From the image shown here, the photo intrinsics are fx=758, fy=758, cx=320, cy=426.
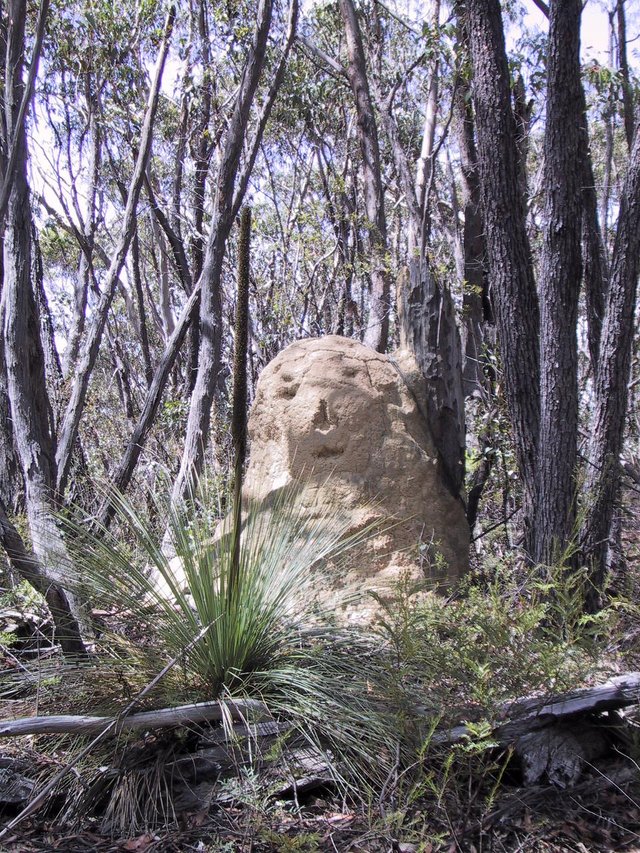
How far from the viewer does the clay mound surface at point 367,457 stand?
15.0ft

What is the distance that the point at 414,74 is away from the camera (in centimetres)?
1304

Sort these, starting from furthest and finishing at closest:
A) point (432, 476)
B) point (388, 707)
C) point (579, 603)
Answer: point (432, 476)
point (579, 603)
point (388, 707)

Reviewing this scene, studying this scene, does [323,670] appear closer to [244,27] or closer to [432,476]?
[432,476]

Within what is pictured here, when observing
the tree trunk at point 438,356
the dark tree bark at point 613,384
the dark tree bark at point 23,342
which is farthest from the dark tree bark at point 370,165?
the dark tree bark at point 23,342

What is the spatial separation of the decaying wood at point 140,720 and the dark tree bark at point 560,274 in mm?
1874

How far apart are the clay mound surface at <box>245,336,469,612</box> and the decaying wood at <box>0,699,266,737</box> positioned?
161 centimetres

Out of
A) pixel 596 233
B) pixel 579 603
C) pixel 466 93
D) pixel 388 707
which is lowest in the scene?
pixel 388 707

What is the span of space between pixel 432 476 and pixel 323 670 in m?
1.85

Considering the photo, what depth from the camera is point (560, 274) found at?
3.95 metres

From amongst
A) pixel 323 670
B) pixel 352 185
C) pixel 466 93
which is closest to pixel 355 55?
pixel 466 93

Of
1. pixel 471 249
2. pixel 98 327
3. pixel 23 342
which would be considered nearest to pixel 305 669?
pixel 23 342

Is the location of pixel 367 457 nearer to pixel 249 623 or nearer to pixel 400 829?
pixel 249 623

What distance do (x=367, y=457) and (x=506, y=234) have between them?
1.55 m

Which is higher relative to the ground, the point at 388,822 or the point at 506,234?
the point at 506,234
